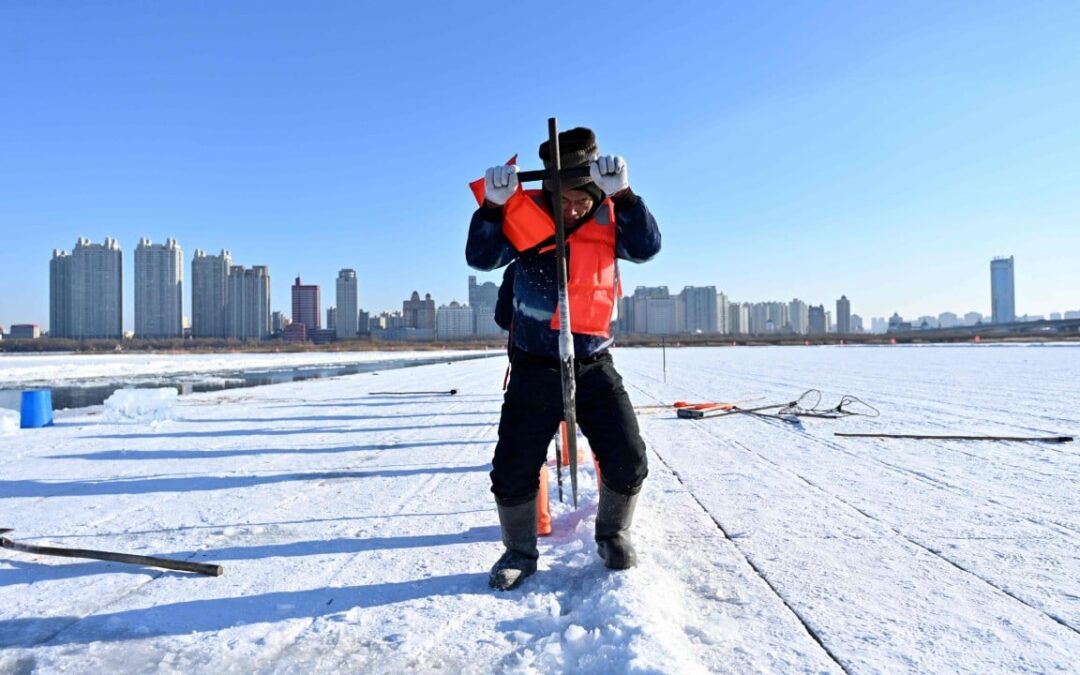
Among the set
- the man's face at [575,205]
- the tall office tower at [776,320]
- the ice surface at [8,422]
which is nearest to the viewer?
the man's face at [575,205]

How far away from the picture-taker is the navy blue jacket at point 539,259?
2.66 meters

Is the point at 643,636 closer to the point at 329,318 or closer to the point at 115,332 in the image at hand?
the point at 115,332

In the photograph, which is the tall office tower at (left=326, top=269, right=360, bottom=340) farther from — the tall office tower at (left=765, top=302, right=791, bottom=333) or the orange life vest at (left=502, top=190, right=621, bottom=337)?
the orange life vest at (left=502, top=190, right=621, bottom=337)

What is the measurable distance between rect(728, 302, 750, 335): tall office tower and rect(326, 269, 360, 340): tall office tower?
106 metres

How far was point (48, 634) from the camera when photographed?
2.13 m

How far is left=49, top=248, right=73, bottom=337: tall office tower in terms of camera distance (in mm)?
123250

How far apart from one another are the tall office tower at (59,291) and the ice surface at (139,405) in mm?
145158

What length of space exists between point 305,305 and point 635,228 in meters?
179

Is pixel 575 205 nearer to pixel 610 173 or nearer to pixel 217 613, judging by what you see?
pixel 610 173

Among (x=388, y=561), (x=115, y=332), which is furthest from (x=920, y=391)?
(x=115, y=332)

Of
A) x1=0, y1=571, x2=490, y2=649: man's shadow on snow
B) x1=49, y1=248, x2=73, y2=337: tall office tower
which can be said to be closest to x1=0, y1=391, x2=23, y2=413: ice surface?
x1=0, y1=571, x2=490, y2=649: man's shadow on snow

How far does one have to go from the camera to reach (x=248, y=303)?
131 m

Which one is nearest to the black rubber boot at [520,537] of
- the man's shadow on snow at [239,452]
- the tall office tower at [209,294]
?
the man's shadow on snow at [239,452]

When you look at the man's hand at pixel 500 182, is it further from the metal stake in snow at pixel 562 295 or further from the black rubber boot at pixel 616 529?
the black rubber boot at pixel 616 529
